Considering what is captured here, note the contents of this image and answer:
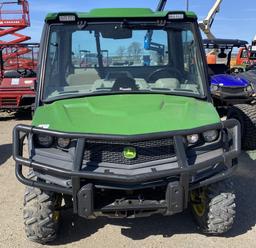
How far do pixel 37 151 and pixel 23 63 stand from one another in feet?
28.8

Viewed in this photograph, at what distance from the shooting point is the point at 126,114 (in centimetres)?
381

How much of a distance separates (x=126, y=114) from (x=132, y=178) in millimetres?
628

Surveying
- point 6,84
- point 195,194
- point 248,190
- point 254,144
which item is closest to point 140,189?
point 195,194

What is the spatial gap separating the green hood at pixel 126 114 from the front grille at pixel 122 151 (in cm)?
11

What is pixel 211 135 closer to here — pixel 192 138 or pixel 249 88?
pixel 192 138

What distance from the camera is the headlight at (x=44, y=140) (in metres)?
3.75

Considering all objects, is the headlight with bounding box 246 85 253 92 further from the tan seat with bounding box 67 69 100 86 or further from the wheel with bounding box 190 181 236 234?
the wheel with bounding box 190 181 236 234

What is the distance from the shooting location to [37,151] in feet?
12.2

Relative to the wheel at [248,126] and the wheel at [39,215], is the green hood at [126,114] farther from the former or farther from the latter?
the wheel at [248,126]

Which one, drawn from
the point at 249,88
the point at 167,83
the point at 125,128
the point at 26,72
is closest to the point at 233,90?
the point at 249,88

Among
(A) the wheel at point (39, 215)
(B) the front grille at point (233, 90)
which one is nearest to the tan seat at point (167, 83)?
(A) the wheel at point (39, 215)

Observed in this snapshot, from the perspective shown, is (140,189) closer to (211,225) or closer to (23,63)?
(211,225)

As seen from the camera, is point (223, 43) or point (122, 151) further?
point (223, 43)

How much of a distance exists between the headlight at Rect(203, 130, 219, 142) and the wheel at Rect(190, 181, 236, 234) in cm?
47
